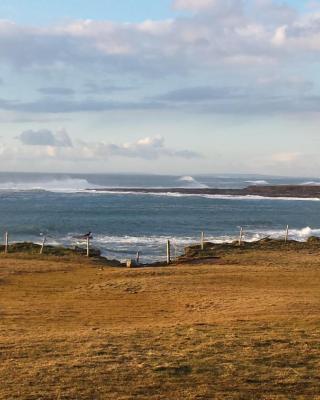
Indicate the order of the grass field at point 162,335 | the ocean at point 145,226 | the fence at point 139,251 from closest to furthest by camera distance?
the grass field at point 162,335
the fence at point 139,251
the ocean at point 145,226

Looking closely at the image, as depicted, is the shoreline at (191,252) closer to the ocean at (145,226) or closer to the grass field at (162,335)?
the ocean at (145,226)

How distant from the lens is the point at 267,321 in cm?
1232

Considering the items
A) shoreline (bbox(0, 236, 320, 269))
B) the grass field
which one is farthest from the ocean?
the grass field

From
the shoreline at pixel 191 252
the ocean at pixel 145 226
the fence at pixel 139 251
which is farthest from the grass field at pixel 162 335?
the ocean at pixel 145 226

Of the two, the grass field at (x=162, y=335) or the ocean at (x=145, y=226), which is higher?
the grass field at (x=162, y=335)

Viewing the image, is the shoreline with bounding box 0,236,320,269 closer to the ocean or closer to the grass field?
the ocean

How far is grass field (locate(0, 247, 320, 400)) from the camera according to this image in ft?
25.1

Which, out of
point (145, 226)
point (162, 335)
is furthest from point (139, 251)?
point (162, 335)

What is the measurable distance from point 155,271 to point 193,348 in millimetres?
13420

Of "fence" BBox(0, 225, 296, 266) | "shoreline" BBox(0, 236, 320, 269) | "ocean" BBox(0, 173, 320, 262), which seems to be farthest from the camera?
"ocean" BBox(0, 173, 320, 262)

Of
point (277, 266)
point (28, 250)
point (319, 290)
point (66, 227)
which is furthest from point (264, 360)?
point (66, 227)

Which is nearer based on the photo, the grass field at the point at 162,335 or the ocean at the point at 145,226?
the grass field at the point at 162,335

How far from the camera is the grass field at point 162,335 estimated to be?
301 inches

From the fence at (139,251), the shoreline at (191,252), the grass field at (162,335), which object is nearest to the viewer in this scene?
the grass field at (162,335)
